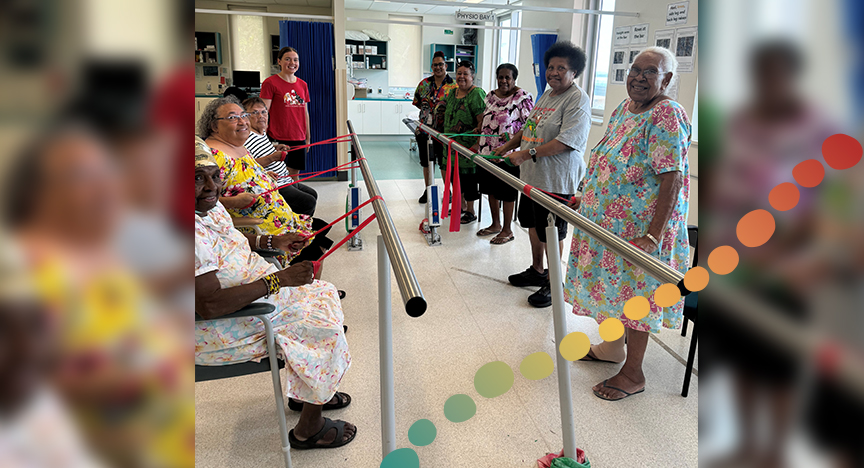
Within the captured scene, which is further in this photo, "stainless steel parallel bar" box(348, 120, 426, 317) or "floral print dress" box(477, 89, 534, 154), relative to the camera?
"floral print dress" box(477, 89, 534, 154)

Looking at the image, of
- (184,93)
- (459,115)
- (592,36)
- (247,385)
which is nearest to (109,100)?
(184,93)

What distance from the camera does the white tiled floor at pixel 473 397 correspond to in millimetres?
1796

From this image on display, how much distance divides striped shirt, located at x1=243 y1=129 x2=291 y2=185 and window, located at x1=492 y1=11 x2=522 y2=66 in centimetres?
684

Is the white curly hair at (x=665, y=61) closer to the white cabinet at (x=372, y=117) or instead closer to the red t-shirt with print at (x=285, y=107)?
the red t-shirt with print at (x=285, y=107)

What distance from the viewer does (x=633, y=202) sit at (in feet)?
6.37

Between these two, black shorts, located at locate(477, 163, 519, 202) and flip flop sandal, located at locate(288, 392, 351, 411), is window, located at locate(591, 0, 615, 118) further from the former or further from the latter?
flip flop sandal, located at locate(288, 392, 351, 411)

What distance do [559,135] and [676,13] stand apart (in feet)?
9.30

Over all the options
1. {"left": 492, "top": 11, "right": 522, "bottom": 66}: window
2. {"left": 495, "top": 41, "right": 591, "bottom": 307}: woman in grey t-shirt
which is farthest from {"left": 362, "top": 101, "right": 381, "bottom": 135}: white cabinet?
{"left": 495, "top": 41, "right": 591, "bottom": 307}: woman in grey t-shirt

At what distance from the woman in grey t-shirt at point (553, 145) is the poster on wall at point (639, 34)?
2.70 m

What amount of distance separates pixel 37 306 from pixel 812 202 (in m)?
0.43

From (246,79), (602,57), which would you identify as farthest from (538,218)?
(246,79)

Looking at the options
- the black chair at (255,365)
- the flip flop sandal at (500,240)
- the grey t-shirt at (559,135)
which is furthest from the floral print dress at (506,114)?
the black chair at (255,365)

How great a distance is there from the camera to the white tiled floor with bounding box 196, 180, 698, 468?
1.80 m

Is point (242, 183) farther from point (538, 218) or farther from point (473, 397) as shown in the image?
point (538, 218)
